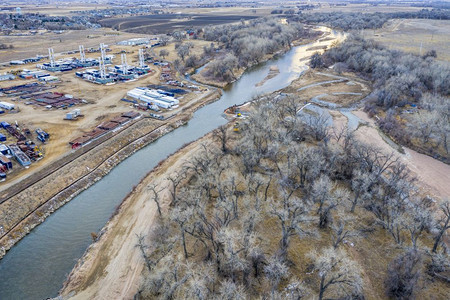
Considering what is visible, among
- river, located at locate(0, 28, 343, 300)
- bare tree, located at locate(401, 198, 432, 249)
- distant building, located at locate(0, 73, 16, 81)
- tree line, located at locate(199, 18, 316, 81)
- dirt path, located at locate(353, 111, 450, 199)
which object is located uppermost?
tree line, located at locate(199, 18, 316, 81)

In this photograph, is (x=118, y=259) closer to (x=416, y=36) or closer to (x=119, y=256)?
(x=119, y=256)

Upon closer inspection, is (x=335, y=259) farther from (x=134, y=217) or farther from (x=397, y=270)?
(x=134, y=217)

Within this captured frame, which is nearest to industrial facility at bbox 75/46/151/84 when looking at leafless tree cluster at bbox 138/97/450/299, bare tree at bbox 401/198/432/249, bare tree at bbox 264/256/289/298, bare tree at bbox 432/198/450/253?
leafless tree cluster at bbox 138/97/450/299

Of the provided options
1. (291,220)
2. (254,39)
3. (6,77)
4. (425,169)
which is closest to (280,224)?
(291,220)

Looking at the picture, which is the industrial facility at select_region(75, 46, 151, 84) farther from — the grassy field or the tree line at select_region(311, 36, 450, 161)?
the grassy field

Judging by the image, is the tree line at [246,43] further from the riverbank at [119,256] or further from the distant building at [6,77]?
the distant building at [6,77]

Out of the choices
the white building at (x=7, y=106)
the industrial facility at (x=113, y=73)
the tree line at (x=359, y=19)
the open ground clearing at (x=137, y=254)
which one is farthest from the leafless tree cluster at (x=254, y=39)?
the open ground clearing at (x=137, y=254)
